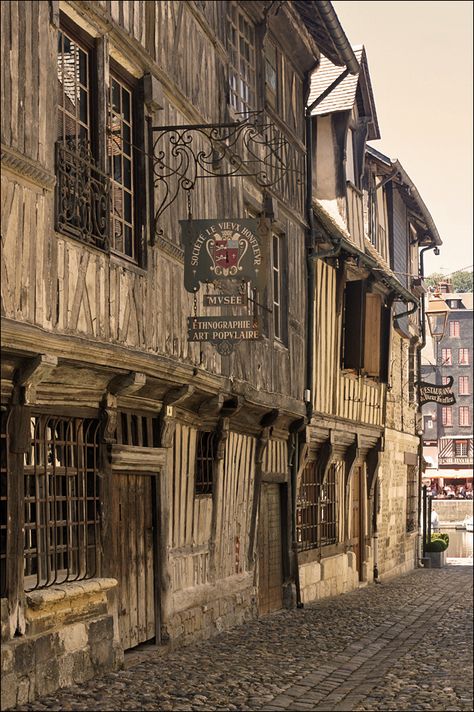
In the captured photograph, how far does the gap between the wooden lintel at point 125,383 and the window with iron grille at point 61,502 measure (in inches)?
10.4

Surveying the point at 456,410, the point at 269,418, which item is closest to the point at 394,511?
the point at 269,418

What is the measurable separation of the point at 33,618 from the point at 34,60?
3310mm

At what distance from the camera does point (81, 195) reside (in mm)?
8625

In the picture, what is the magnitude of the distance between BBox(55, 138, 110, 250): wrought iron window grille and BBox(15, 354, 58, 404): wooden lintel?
2.90 ft

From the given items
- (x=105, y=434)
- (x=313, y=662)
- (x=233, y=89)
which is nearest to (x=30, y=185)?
(x=105, y=434)

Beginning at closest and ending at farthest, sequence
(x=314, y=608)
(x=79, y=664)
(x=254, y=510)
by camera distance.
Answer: (x=79, y=664) < (x=254, y=510) < (x=314, y=608)

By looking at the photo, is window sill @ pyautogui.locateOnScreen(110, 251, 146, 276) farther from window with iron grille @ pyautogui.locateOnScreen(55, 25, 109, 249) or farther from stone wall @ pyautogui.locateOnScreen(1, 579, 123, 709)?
stone wall @ pyautogui.locateOnScreen(1, 579, 123, 709)

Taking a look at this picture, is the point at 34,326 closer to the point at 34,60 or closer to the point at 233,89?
the point at 34,60

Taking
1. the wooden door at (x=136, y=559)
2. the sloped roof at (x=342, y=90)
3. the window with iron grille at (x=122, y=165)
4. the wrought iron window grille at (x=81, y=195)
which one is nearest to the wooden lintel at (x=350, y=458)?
the sloped roof at (x=342, y=90)

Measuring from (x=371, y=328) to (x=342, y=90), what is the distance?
3683mm

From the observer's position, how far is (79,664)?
8648mm

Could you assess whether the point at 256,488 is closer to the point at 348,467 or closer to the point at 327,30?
the point at 327,30

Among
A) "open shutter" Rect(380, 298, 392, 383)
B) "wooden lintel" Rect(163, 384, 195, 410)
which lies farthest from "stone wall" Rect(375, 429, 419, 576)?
"wooden lintel" Rect(163, 384, 195, 410)

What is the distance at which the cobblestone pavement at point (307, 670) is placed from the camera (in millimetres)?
8180
